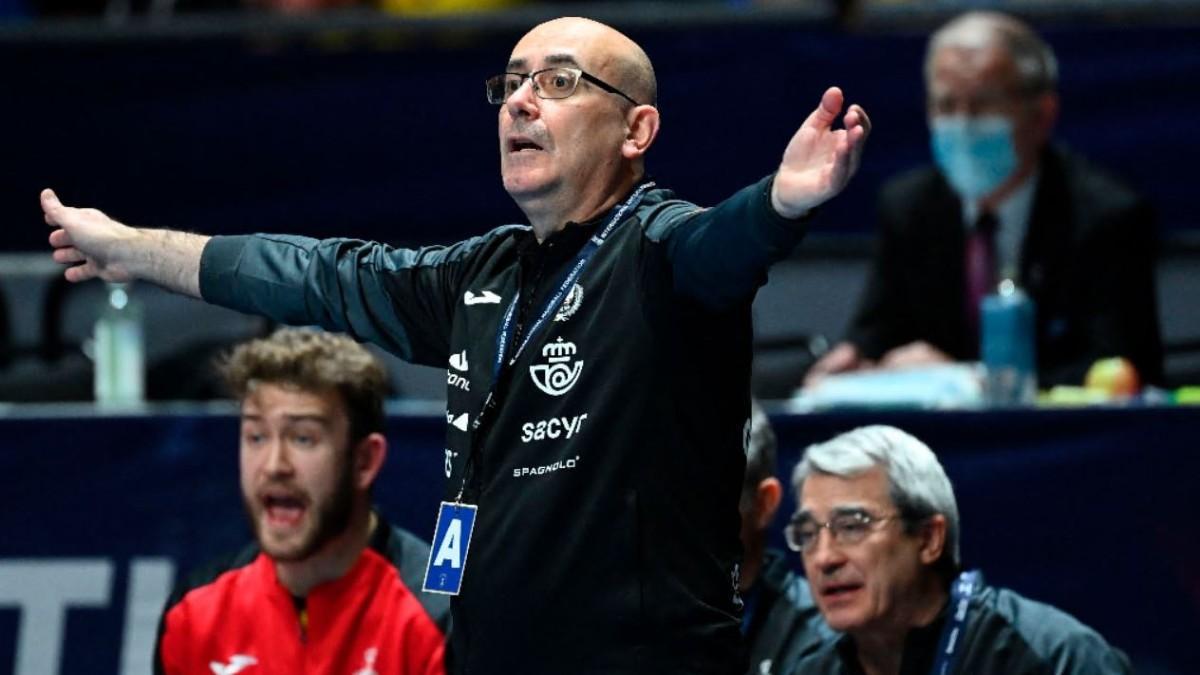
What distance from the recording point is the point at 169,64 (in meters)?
6.53

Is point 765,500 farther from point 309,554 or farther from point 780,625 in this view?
point 309,554

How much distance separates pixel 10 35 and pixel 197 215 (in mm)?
803

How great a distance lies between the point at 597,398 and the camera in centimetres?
306

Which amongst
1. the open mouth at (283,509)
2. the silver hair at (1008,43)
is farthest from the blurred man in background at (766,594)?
the silver hair at (1008,43)

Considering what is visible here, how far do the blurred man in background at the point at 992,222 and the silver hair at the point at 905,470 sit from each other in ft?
4.07

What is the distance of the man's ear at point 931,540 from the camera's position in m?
4.11

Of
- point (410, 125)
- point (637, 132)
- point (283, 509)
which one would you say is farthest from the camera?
point (410, 125)

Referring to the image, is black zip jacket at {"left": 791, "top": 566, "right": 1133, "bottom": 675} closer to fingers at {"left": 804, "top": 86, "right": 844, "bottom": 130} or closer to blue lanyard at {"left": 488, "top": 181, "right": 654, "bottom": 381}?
blue lanyard at {"left": 488, "top": 181, "right": 654, "bottom": 381}

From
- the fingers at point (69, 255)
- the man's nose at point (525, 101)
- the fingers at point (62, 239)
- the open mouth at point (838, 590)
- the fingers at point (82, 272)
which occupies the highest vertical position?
the man's nose at point (525, 101)

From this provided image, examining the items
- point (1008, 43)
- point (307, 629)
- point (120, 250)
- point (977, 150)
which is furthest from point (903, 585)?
point (1008, 43)

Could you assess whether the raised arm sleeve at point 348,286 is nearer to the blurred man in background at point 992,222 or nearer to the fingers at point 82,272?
the fingers at point 82,272

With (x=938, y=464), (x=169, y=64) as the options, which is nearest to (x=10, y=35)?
(x=169, y=64)

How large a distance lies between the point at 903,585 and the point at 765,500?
1.19 ft

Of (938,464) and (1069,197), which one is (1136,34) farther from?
(938,464)
